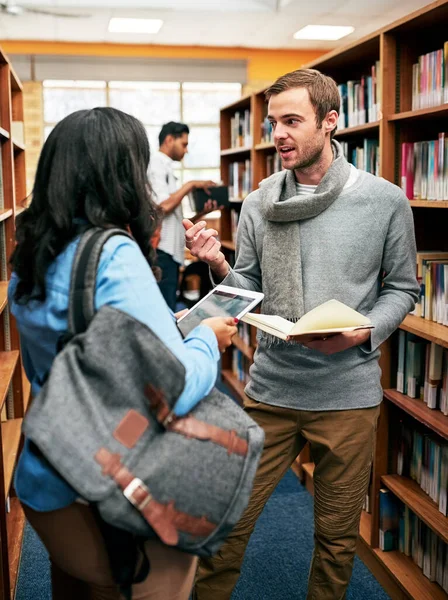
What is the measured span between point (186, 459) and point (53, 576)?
0.46 meters

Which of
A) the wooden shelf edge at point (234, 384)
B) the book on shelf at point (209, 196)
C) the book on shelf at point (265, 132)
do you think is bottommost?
the wooden shelf edge at point (234, 384)

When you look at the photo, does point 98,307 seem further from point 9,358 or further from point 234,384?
point 234,384

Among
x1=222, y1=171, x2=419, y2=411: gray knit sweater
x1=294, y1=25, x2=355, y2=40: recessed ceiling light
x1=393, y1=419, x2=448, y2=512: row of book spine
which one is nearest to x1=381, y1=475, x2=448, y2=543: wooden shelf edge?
x1=393, y1=419, x2=448, y2=512: row of book spine

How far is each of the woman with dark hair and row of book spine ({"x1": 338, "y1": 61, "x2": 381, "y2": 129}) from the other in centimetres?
159

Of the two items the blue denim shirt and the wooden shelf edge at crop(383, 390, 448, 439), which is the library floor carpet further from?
the blue denim shirt

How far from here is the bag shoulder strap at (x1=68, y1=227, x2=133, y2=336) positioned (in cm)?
104

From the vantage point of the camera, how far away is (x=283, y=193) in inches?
73.6

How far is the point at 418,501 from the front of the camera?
2.21 meters

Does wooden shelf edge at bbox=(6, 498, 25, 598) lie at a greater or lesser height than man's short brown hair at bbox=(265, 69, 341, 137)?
lesser

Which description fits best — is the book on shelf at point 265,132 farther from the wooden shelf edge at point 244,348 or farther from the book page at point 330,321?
the book page at point 330,321

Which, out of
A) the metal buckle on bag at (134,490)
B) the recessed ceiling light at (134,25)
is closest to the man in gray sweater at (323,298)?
the metal buckle on bag at (134,490)

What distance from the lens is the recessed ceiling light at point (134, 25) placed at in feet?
23.8

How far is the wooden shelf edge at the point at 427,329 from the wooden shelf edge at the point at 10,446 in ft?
4.24

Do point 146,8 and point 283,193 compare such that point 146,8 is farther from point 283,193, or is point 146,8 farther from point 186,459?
point 186,459
